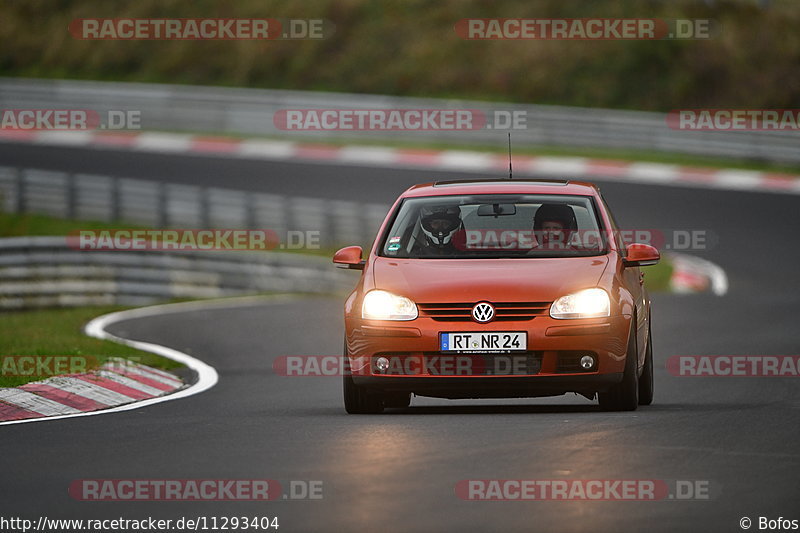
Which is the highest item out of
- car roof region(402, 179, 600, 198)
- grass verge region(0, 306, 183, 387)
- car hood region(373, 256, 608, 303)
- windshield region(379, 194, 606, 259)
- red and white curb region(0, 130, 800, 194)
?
red and white curb region(0, 130, 800, 194)

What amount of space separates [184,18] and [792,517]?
48.8m

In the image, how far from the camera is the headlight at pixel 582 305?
34.7 feet

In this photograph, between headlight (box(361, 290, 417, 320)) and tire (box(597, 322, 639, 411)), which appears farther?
tire (box(597, 322, 639, 411))

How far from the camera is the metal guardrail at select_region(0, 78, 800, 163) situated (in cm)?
3888

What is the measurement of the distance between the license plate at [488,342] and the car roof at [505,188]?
4.80ft

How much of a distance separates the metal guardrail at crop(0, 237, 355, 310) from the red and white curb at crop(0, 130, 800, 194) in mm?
11097

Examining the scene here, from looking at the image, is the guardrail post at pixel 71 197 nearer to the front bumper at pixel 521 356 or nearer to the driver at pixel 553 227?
the driver at pixel 553 227

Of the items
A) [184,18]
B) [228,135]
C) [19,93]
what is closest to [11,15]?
[184,18]

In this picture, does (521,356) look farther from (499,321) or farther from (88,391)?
(88,391)

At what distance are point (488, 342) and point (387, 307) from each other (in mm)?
→ 703

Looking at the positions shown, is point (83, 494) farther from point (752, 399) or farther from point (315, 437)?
point (752, 399)

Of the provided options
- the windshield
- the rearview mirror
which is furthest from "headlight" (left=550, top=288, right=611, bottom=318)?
the rearview mirror

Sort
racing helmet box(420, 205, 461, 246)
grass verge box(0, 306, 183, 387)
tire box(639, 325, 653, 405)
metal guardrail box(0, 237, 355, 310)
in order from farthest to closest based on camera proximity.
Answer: metal guardrail box(0, 237, 355, 310)
grass verge box(0, 306, 183, 387)
tire box(639, 325, 653, 405)
racing helmet box(420, 205, 461, 246)

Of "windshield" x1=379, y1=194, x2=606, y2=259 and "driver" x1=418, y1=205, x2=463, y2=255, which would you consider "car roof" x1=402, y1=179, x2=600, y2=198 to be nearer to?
"windshield" x1=379, y1=194, x2=606, y2=259
